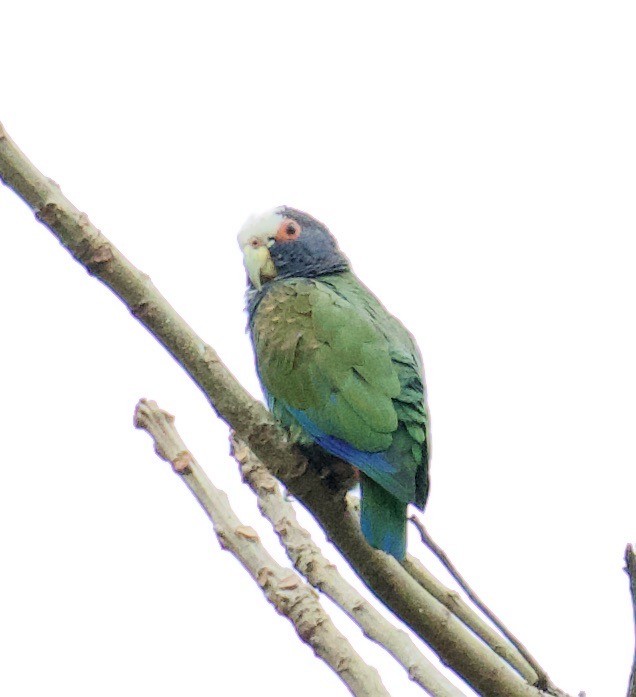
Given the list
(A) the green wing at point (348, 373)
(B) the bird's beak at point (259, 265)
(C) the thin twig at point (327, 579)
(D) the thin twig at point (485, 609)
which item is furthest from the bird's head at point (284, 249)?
(D) the thin twig at point (485, 609)

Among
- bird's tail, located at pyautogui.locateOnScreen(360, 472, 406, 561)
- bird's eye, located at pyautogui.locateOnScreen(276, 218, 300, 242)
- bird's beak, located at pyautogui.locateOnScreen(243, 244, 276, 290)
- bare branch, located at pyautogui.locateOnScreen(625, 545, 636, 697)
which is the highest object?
bird's eye, located at pyautogui.locateOnScreen(276, 218, 300, 242)

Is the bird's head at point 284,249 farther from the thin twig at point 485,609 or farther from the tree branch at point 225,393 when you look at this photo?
the thin twig at point 485,609

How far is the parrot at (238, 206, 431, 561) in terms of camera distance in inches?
117

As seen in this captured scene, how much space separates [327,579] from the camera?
108 inches

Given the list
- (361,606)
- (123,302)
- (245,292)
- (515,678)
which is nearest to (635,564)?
(515,678)

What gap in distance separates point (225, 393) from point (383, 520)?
61 centimetres

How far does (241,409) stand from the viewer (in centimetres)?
260

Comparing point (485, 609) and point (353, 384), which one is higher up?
point (353, 384)

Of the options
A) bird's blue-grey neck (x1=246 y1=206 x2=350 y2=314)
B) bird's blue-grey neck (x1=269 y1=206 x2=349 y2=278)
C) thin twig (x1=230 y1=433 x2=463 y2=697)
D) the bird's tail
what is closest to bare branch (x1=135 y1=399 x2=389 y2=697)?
thin twig (x1=230 y1=433 x2=463 y2=697)

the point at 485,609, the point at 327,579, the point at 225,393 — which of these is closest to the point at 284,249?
the point at 225,393

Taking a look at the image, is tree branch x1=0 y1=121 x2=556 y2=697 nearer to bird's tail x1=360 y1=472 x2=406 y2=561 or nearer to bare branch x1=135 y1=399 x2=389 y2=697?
bird's tail x1=360 y1=472 x2=406 y2=561

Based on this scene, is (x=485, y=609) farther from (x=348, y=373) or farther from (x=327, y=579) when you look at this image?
(x=348, y=373)

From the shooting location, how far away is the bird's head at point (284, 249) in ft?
13.2

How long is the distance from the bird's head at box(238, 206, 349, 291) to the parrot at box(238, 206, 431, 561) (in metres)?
0.10
